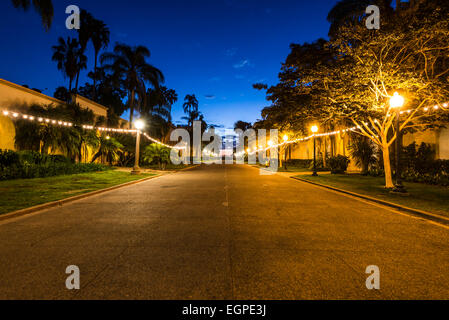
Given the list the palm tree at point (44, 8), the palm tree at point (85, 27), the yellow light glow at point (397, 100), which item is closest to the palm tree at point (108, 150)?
the palm tree at point (44, 8)

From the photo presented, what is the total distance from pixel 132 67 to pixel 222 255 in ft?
95.4

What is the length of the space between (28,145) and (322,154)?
2780cm

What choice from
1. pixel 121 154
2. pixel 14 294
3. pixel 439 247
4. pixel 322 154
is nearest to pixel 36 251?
pixel 14 294

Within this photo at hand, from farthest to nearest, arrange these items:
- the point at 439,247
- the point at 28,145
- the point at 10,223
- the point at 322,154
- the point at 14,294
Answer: the point at 322,154
the point at 28,145
the point at 10,223
the point at 439,247
the point at 14,294

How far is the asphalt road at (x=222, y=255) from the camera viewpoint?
9.07ft

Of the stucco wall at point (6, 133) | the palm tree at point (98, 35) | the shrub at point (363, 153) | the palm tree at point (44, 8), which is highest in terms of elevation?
the palm tree at point (98, 35)

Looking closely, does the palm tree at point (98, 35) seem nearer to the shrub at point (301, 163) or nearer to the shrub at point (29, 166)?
the shrub at point (29, 166)

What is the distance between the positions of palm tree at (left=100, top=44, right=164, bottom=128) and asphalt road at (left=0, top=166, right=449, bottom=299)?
24.1 metres

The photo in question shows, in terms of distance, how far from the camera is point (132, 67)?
27688mm

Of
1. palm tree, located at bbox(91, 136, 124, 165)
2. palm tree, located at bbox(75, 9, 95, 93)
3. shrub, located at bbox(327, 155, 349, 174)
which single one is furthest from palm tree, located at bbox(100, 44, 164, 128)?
shrub, located at bbox(327, 155, 349, 174)

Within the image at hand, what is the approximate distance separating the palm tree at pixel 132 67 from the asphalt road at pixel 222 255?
2411 cm

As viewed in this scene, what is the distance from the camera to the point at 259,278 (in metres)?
3.03

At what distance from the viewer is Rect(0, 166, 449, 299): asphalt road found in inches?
109
